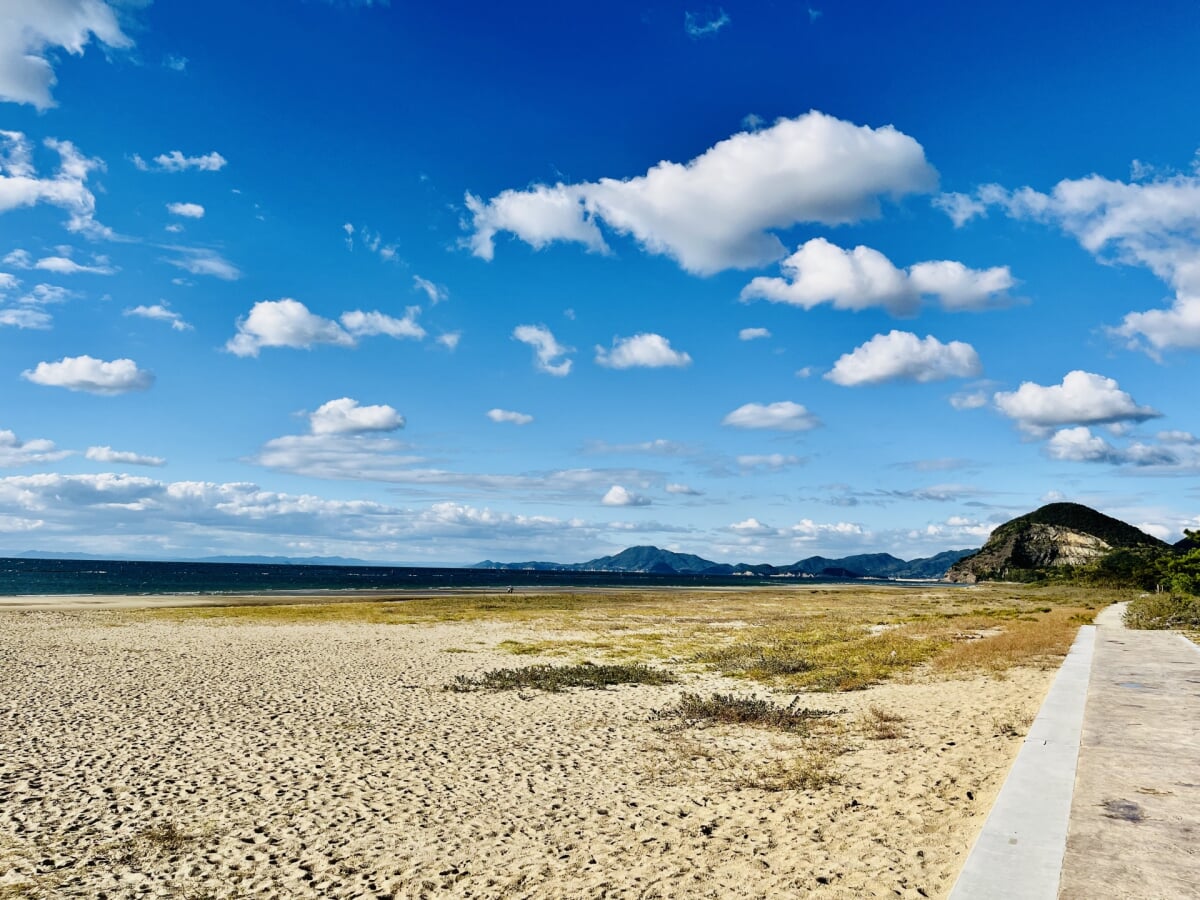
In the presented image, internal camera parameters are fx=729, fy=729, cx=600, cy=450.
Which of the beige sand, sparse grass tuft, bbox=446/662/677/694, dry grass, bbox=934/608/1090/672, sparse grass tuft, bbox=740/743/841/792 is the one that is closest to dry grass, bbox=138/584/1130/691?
dry grass, bbox=934/608/1090/672

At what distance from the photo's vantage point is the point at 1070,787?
30.1 feet

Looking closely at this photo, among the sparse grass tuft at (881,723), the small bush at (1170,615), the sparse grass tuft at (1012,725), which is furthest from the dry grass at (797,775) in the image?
the small bush at (1170,615)

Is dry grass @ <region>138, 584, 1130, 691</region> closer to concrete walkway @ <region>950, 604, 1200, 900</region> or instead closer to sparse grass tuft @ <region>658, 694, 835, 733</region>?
sparse grass tuft @ <region>658, 694, 835, 733</region>

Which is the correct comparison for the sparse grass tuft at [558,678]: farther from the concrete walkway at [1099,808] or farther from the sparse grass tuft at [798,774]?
the concrete walkway at [1099,808]

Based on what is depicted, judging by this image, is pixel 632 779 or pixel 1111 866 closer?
pixel 1111 866

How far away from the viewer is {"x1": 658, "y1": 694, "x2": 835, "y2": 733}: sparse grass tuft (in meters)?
15.6

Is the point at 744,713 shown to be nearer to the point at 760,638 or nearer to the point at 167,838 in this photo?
the point at 167,838

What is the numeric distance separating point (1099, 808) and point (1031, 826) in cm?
125

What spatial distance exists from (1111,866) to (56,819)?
12.4 meters

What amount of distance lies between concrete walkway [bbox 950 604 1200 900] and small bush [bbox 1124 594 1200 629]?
25308 millimetres

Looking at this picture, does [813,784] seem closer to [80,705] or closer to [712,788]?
[712,788]

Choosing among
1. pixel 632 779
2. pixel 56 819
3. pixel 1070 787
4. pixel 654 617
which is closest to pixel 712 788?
pixel 632 779

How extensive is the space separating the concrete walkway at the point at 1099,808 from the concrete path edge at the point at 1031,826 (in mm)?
12

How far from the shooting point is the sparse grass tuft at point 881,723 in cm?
1408
